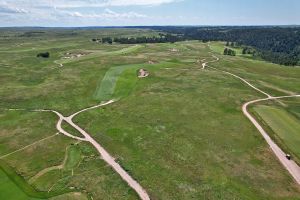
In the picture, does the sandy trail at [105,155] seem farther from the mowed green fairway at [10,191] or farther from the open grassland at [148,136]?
the mowed green fairway at [10,191]

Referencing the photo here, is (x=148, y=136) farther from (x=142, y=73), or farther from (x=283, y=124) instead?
(x=142, y=73)

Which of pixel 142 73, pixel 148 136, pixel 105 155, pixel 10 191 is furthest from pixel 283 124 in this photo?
pixel 142 73

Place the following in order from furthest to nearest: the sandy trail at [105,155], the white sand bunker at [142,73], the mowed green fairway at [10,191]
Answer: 1. the white sand bunker at [142,73]
2. the sandy trail at [105,155]
3. the mowed green fairway at [10,191]

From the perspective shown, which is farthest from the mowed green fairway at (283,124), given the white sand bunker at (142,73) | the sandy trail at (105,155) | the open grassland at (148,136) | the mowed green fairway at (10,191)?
the white sand bunker at (142,73)

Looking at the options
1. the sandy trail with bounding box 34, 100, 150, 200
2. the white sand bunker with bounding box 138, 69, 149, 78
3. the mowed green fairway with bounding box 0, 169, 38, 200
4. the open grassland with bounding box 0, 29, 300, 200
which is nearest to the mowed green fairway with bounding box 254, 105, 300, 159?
the open grassland with bounding box 0, 29, 300, 200

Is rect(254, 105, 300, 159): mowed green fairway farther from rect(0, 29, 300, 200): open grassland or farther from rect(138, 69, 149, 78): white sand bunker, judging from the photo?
rect(138, 69, 149, 78): white sand bunker
